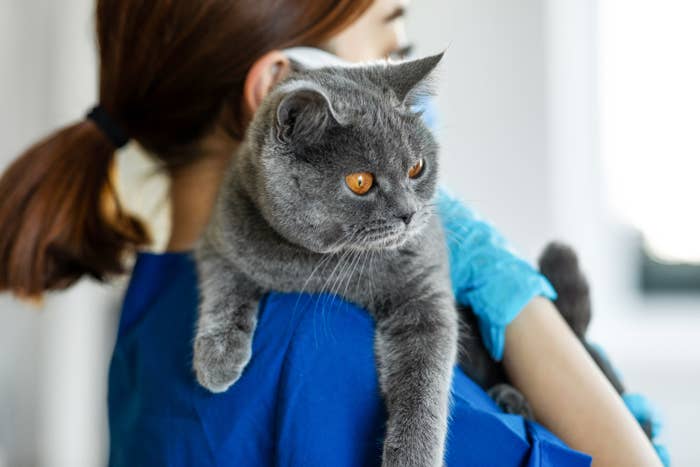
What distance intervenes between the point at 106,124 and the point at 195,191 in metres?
0.19

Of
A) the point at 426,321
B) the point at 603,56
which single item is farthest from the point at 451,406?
the point at 603,56

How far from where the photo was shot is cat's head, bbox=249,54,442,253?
2.52 feet

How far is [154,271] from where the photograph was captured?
3.55 ft

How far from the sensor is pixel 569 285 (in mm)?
1100

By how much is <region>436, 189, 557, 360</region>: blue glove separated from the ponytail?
1.95ft

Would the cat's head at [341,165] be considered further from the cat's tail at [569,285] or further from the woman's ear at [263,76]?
the cat's tail at [569,285]

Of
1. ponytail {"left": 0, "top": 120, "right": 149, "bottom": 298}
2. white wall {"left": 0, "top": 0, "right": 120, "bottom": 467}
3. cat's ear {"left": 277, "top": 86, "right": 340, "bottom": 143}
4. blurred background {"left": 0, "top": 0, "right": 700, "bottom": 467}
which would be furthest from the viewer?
blurred background {"left": 0, "top": 0, "right": 700, "bottom": 467}

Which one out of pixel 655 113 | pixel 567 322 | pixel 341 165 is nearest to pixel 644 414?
pixel 567 322

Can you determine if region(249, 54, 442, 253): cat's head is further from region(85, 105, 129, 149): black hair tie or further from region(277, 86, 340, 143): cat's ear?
region(85, 105, 129, 149): black hair tie

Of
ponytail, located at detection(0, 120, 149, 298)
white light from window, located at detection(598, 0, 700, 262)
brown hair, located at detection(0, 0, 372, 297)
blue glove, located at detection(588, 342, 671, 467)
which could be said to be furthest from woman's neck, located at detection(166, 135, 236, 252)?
white light from window, located at detection(598, 0, 700, 262)

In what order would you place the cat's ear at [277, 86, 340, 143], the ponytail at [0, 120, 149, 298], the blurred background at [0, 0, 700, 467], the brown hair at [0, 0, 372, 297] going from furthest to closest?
the blurred background at [0, 0, 700, 467], the ponytail at [0, 120, 149, 298], the brown hair at [0, 0, 372, 297], the cat's ear at [277, 86, 340, 143]

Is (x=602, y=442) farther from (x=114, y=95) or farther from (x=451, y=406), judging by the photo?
(x=114, y=95)

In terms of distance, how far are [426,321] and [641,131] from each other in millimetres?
2199

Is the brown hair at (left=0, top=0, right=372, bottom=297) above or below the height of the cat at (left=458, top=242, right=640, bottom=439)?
above
